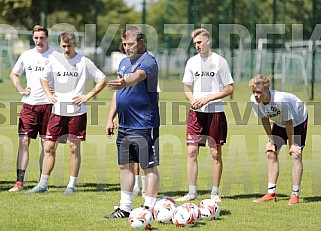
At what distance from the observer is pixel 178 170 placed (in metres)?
12.9

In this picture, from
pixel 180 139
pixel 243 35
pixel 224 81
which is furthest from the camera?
pixel 243 35

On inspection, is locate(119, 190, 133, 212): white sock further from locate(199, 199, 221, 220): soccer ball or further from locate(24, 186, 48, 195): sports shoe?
locate(24, 186, 48, 195): sports shoe

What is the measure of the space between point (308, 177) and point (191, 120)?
2.74m

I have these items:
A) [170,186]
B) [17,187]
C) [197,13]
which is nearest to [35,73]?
[17,187]

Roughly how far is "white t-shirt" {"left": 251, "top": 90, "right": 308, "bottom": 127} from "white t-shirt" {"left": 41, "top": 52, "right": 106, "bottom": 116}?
238cm

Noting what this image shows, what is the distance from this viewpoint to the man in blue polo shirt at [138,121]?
862 cm

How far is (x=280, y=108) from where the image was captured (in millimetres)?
9844

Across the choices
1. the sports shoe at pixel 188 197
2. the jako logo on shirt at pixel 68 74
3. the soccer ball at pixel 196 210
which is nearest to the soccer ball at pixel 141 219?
the soccer ball at pixel 196 210

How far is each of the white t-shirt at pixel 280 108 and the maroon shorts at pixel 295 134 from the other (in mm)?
80

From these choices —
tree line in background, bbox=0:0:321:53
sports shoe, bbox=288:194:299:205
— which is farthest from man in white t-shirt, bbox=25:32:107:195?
tree line in background, bbox=0:0:321:53

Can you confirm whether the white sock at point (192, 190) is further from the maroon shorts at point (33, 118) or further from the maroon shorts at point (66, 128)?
the maroon shorts at point (33, 118)

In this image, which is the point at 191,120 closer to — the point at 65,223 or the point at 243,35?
the point at 65,223

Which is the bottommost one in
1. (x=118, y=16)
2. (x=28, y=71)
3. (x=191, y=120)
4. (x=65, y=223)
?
(x=65, y=223)

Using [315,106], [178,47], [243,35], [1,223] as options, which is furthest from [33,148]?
[243,35]
